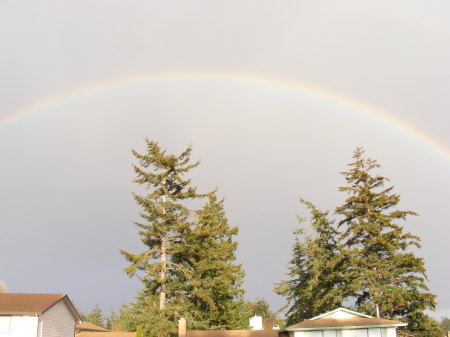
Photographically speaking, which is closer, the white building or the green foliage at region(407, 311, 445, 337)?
the white building

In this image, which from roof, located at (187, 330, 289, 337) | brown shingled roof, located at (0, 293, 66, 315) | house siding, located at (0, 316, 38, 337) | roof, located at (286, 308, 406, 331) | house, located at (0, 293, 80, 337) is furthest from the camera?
roof, located at (187, 330, 289, 337)

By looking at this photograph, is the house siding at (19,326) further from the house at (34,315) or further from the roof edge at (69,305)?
the roof edge at (69,305)

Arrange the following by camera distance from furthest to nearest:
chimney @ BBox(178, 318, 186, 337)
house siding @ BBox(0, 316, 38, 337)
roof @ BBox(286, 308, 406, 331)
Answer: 1. chimney @ BBox(178, 318, 186, 337)
2. house siding @ BBox(0, 316, 38, 337)
3. roof @ BBox(286, 308, 406, 331)

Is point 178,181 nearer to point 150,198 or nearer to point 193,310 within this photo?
point 150,198

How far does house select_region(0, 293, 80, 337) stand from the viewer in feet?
95.6

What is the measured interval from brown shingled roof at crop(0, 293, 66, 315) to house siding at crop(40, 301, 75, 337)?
1.92 feet

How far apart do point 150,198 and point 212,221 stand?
5.97 metres

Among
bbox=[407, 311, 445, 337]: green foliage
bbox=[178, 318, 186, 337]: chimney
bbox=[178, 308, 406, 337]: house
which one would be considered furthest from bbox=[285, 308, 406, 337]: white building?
bbox=[407, 311, 445, 337]: green foliage

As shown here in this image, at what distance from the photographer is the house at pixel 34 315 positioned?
29125 millimetres

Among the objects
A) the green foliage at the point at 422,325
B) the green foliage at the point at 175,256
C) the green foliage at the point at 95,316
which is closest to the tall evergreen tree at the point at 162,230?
the green foliage at the point at 175,256

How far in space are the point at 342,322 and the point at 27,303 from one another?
73.4 feet

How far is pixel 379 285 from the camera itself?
128 ft

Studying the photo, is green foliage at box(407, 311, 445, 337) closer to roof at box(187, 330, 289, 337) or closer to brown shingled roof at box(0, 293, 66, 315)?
roof at box(187, 330, 289, 337)

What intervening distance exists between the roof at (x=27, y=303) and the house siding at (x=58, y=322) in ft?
1.87
